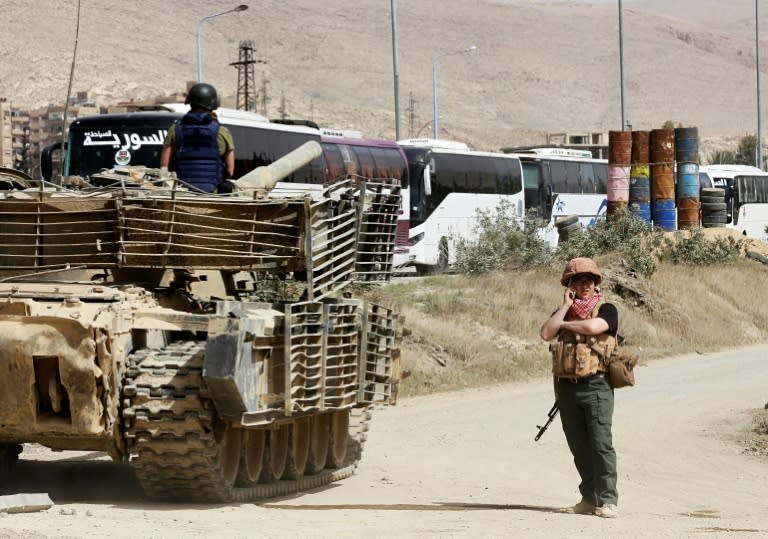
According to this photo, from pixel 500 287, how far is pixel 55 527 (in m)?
16.3

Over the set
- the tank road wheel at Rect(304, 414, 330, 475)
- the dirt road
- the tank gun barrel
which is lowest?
the dirt road

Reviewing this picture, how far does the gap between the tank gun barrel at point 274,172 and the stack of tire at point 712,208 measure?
83.5 feet

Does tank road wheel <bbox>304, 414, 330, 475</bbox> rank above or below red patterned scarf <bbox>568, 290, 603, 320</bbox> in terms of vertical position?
below

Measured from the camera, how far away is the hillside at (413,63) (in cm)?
10638

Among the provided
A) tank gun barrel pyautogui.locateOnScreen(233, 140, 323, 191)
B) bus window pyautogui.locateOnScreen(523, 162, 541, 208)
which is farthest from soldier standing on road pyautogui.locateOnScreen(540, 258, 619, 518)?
bus window pyautogui.locateOnScreen(523, 162, 541, 208)

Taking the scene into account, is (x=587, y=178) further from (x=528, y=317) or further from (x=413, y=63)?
(x=413, y=63)

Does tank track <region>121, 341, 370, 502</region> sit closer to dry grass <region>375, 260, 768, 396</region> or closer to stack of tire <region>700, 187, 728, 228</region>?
A: dry grass <region>375, 260, 768, 396</region>

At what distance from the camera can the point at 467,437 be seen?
15023 mm

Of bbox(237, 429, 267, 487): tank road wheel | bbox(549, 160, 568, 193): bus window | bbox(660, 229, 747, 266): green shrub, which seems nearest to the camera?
bbox(237, 429, 267, 487): tank road wheel

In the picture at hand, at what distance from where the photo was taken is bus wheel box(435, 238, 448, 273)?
32812mm

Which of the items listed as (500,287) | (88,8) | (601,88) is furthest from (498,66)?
(500,287)

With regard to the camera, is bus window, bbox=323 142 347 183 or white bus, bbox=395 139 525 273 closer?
bus window, bbox=323 142 347 183

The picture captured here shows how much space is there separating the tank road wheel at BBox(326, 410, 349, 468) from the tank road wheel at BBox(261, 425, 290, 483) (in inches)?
30.7

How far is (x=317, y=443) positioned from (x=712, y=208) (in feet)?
85.8
